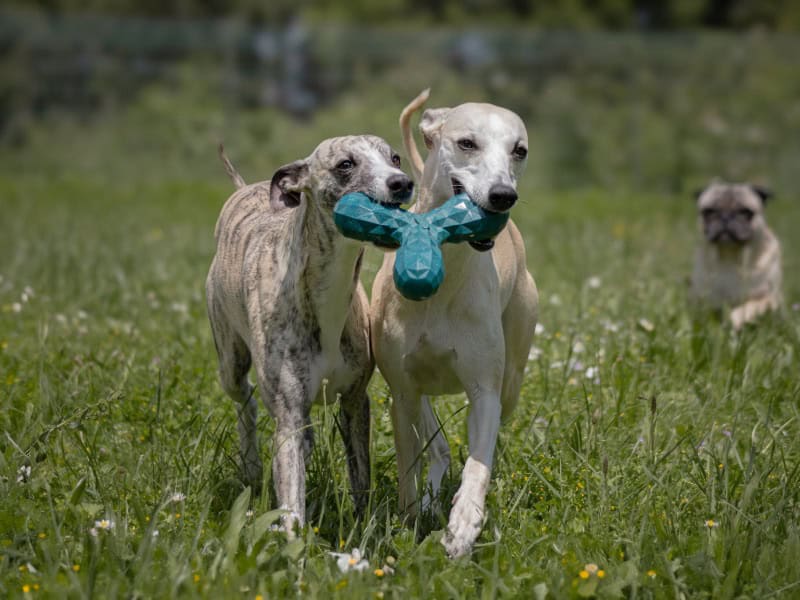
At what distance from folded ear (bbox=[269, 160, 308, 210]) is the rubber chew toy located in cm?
33

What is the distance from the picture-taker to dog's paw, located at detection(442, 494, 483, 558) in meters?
3.07

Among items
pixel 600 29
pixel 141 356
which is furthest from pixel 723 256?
pixel 600 29

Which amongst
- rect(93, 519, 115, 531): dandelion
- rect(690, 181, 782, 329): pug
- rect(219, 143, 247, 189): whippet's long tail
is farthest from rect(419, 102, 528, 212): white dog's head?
rect(690, 181, 782, 329): pug

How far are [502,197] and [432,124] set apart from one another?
2.39ft

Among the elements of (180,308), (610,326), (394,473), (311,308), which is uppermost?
(311,308)

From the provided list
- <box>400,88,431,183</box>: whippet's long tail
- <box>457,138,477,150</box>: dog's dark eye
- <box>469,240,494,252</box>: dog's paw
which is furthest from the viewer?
<box>400,88,431,183</box>: whippet's long tail

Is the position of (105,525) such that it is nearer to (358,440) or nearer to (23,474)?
(23,474)

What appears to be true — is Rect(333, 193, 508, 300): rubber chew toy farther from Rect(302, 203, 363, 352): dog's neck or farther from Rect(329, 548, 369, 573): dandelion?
Rect(329, 548, 369, 573): dandelion

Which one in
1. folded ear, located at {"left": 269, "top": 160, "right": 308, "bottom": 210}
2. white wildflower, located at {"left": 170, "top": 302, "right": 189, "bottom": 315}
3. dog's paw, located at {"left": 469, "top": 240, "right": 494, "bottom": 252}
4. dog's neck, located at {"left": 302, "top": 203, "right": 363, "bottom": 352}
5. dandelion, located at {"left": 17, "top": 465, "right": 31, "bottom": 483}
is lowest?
dandelion, located at {"left": 17, "top": 465, "right": 31, "bottom": 483}

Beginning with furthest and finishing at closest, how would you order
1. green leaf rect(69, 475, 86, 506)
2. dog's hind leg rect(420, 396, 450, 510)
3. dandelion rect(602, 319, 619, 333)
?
dandelion rect(602, 319, 619, 333) → dog's hind leg rect(420, 396, 450, 510) → green leaf rect(69, 475, 86, 506)

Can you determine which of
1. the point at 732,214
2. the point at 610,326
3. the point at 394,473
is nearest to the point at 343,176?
the point at 394,473

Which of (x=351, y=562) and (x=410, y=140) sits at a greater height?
(x=410, y=140)

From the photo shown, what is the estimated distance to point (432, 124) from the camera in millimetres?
3805

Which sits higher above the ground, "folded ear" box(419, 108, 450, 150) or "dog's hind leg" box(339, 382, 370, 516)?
"folded ear" box(419, 108, 450, 150)
